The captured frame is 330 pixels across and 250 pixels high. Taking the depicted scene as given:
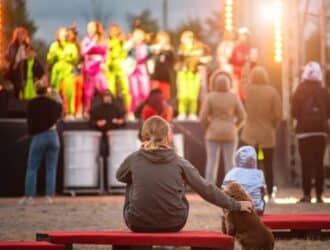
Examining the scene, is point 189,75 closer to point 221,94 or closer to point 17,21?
point 221,94

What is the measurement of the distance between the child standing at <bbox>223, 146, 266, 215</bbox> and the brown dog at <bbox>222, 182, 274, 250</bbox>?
1.77 meters

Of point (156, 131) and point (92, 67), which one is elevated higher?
point (92, 67)

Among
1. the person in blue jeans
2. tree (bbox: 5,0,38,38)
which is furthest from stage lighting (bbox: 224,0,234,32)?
tree (bbox: 5,0,38,38)

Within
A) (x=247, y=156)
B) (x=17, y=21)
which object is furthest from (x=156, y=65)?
(x=17, y=21)

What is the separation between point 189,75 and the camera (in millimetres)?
25516

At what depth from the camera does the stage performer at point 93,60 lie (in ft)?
77.1

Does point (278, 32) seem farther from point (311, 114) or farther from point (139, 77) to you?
point (311, 114)

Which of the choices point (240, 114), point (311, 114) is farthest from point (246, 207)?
point (240, 114)

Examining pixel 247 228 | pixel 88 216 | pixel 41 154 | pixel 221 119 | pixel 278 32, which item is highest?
pixel 278 32

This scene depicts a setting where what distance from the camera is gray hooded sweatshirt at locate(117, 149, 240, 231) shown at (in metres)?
10.5

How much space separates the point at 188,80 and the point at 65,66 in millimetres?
2869

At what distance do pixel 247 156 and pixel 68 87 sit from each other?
10.9 m

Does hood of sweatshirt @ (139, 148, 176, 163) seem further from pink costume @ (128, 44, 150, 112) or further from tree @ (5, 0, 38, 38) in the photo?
tree @ (5, 0, 38, 38)

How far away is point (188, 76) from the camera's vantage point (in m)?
25.5
